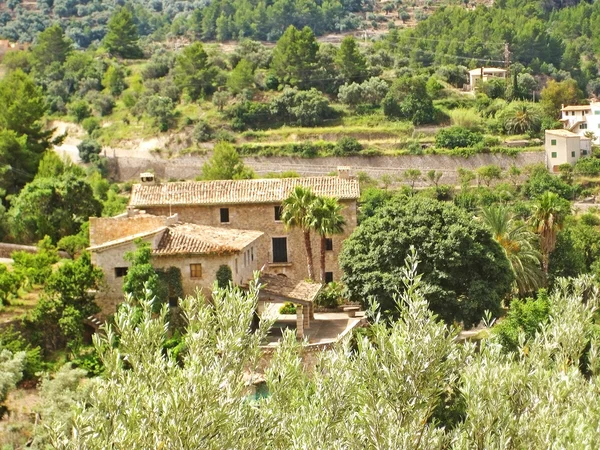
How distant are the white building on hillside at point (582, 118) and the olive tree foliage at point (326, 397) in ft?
228

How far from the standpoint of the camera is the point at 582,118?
83875 millimetres

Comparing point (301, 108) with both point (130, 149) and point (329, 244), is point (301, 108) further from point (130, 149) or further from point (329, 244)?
point (329, 244)

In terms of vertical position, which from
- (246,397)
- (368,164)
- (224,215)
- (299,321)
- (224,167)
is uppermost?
(246,397)

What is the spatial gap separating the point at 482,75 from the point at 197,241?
209 ft

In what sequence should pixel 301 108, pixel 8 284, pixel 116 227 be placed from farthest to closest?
pixel 301 108
pixel 116 227
pixel 8 284

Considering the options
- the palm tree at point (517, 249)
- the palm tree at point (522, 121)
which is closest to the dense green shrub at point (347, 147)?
the palm tree at point (522, 121)

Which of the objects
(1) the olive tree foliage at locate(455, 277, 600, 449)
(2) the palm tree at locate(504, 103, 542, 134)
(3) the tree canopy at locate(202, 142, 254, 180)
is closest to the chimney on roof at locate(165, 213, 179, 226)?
(3) the tree canopy at locate(202, 142, 254, 180)

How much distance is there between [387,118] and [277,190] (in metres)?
43.8

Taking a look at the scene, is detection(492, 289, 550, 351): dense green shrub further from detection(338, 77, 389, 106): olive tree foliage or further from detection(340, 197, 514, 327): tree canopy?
detection(338, 77, 389, 106): olive tree foliage

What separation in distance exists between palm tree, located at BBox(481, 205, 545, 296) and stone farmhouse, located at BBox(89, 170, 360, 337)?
4.93 m

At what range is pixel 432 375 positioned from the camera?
1370 cm

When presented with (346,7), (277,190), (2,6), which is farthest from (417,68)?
(2,6)

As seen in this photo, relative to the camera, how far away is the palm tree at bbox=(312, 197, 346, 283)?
36.2 meters

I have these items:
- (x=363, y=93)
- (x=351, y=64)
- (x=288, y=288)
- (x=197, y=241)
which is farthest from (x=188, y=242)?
(x=351, y=64)
